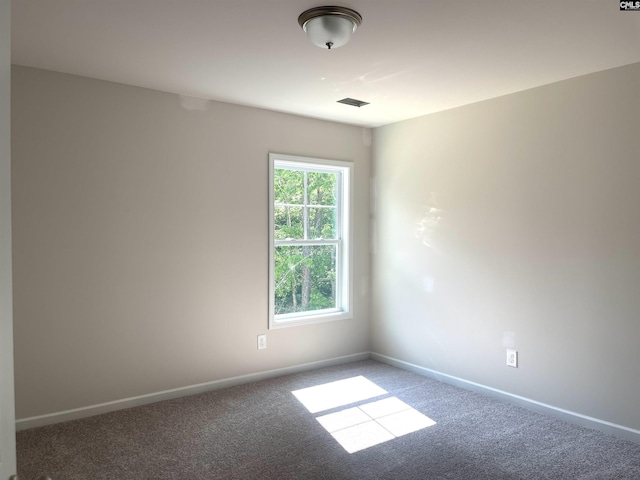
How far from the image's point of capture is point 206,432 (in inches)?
121

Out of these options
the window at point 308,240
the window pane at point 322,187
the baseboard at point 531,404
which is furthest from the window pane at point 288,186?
the baseboard at point 531,404

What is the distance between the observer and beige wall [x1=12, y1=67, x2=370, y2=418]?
10.3ft

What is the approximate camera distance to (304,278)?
4527 millimetres

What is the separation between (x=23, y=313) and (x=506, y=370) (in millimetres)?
3524

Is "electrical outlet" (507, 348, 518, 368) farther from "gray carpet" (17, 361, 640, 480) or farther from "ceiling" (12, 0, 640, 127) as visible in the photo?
"ceiling" (12, 0, 640, 127)

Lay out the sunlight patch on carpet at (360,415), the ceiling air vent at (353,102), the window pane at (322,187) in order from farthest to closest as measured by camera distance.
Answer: the window pane at (322,187) < the ceiling air vent at (353,102) < the sunlight patch on carpet at (360,415)

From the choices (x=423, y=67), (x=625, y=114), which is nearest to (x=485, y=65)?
(x=423, y=67)

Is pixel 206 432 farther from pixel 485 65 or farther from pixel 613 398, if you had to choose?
pixel 485 65

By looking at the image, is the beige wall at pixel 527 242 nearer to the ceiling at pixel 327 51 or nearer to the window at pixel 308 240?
the ceiling at pixel 327 51

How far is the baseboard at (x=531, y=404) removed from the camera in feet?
9.95

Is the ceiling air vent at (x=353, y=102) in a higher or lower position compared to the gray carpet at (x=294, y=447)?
higher

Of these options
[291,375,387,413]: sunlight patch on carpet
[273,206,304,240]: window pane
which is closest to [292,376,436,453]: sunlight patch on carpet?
[291,375,387,413]: sunlight patch on carpet

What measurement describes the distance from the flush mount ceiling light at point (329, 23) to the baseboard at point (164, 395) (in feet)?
9.17

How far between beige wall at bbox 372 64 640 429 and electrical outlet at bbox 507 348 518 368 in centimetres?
5
